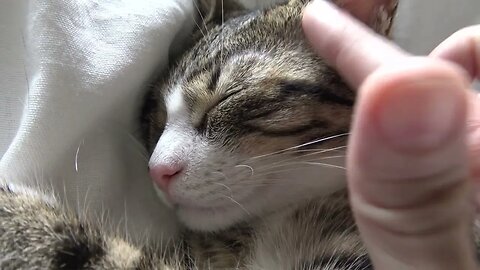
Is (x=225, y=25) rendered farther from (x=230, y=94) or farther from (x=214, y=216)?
(x=214, y=216)

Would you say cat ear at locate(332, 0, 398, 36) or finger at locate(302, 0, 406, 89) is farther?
cat ear at locate(332, 0, 398, 36)

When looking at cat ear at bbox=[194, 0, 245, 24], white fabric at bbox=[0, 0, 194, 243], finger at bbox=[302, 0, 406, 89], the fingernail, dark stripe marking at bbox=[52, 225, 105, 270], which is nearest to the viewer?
Answer: the fingernail

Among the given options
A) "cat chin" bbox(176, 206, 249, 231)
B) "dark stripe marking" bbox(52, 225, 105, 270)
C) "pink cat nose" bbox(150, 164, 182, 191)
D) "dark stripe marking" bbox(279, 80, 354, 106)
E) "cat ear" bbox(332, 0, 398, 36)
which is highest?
"cat ear" bbox(332, 0, 398, 36)

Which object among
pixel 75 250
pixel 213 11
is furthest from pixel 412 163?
pixel 213 11

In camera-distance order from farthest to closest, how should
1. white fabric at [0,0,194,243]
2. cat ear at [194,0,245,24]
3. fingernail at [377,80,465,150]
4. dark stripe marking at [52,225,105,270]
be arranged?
cat ear at [194,0,245,24] < white fabric at [0,0,194,243] < dark stripe marking at [52,225,105,270] < fingernail at [377,80,465,150]

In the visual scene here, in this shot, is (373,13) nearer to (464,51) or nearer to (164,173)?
(464,51)

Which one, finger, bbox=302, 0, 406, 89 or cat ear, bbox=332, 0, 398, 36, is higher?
finger, bbox=302, 0, 406, 89

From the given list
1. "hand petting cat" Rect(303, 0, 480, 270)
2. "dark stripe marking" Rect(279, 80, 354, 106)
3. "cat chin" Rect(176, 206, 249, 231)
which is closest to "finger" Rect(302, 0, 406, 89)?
"hand petting cat" Rect(303, 0, 480, 270)

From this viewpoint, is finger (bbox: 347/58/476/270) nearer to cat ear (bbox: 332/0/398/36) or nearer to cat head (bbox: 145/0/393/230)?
cat head (bbox: 145/0/393/230)
